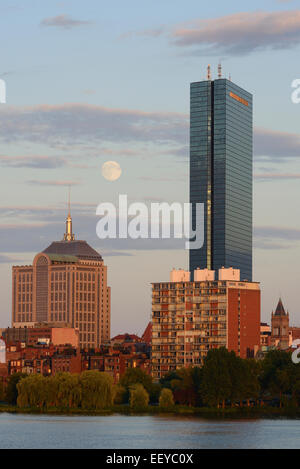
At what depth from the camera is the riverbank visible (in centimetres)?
17375

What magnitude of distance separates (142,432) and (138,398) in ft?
182

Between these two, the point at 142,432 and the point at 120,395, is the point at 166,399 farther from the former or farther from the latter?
the point at 142,432

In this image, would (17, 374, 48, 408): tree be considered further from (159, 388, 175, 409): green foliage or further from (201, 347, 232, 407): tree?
(201, 347, 232, 407): tree

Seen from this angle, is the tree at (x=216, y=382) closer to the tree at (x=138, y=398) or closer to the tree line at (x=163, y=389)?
the tree line at (x=163, y=389)

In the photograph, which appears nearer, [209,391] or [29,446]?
[29,446]

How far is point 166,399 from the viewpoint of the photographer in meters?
194

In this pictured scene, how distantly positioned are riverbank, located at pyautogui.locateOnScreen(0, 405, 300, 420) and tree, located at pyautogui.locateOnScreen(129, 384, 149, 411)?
33.3 inches

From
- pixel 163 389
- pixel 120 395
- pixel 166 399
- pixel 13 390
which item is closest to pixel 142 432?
pixel 166 399
